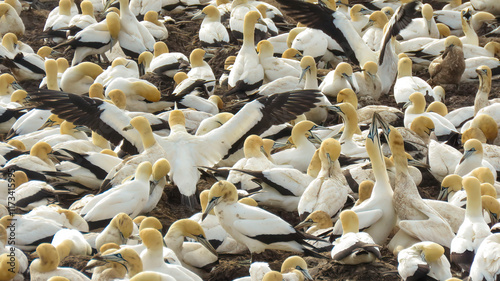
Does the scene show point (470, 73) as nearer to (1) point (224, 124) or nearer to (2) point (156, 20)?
(1) point (224, 124)

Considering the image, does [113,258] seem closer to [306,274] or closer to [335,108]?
[306,274]

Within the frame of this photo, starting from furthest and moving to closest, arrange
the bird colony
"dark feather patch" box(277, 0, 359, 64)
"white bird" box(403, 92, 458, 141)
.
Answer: "dark feather patch" box(277, 0, 359, 64)
"white bird" box(403, 92, 458, 141)
the bird colony

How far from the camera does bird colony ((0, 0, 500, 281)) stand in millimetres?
6973

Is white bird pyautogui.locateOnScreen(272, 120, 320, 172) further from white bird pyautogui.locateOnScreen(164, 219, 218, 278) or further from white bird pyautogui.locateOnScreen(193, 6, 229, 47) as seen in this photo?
white bird pyautogui.locateOnScreen(193, 6, 229, 47)

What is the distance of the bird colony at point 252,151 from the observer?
697 centimetres

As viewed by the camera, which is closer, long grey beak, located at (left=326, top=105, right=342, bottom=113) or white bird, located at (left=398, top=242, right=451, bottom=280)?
white bird, located at (left=398, top=242, right=451, bottom=280)

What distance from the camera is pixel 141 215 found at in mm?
8406

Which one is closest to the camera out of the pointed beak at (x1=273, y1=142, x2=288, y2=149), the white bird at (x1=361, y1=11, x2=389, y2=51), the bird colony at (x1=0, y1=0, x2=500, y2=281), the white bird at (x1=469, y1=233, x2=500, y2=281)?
the white bird at (x1=469, y1=233, x2=500, y2=281)

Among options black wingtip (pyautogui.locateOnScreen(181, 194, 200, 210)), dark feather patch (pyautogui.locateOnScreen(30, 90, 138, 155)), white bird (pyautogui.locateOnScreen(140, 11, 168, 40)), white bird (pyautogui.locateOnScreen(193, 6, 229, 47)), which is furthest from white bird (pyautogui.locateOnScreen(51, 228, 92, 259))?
white bird (pyautogui.locateOnScreen(140, 11, 168, 40))

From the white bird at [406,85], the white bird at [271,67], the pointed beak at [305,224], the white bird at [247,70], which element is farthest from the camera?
the white bird at [271,67]

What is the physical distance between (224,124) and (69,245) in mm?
2826

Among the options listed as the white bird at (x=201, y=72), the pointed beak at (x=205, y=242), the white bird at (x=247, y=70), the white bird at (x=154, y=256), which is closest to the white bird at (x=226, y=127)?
the white bird at (x=247, y=70)

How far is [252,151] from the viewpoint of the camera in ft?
29.0

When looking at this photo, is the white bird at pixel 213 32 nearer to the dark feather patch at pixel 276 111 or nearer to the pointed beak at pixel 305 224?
the dark feather patch at pixel 276 111
